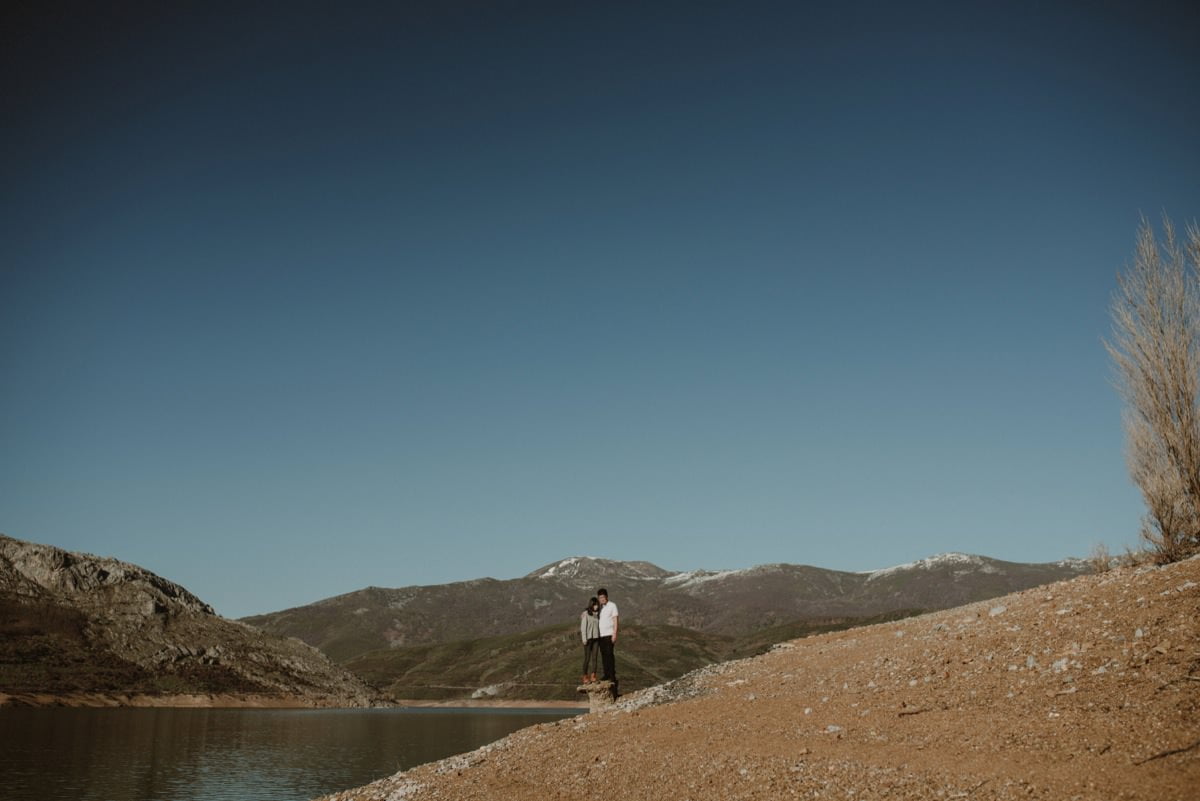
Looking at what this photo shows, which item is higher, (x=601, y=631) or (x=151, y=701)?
(x=601, y=631)

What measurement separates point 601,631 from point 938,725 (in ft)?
38.9

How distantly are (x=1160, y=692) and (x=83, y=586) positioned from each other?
23478 cm

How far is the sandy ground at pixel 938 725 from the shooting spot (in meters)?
12.0

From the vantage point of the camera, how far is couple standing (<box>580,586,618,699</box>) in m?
24.4

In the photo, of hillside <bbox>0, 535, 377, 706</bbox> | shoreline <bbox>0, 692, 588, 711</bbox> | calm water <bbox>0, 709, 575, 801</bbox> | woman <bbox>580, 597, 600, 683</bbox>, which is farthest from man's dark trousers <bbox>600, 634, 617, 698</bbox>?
hillside <bbox>0, 535, 377, 706</bbox>

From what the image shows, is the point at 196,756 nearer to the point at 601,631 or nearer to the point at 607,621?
the point at 601,631

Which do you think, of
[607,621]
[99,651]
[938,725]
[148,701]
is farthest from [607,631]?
[99,651]

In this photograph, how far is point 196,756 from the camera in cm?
7200

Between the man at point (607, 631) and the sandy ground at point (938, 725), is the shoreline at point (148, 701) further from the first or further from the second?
the sandy ground at point (938, 725)

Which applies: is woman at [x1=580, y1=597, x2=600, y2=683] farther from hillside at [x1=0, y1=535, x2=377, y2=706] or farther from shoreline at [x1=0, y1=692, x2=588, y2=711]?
hillside at [x1=0, y1=535, x2=377, y2=706]

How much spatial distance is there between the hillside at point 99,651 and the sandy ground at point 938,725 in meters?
167

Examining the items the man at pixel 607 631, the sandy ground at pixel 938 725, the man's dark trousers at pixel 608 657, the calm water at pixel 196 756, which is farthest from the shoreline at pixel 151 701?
the sandy ground at pixel 938 725

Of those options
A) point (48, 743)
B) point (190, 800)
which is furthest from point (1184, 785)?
point (48, 743)

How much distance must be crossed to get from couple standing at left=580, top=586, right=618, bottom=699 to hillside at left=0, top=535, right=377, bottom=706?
162553 mm
